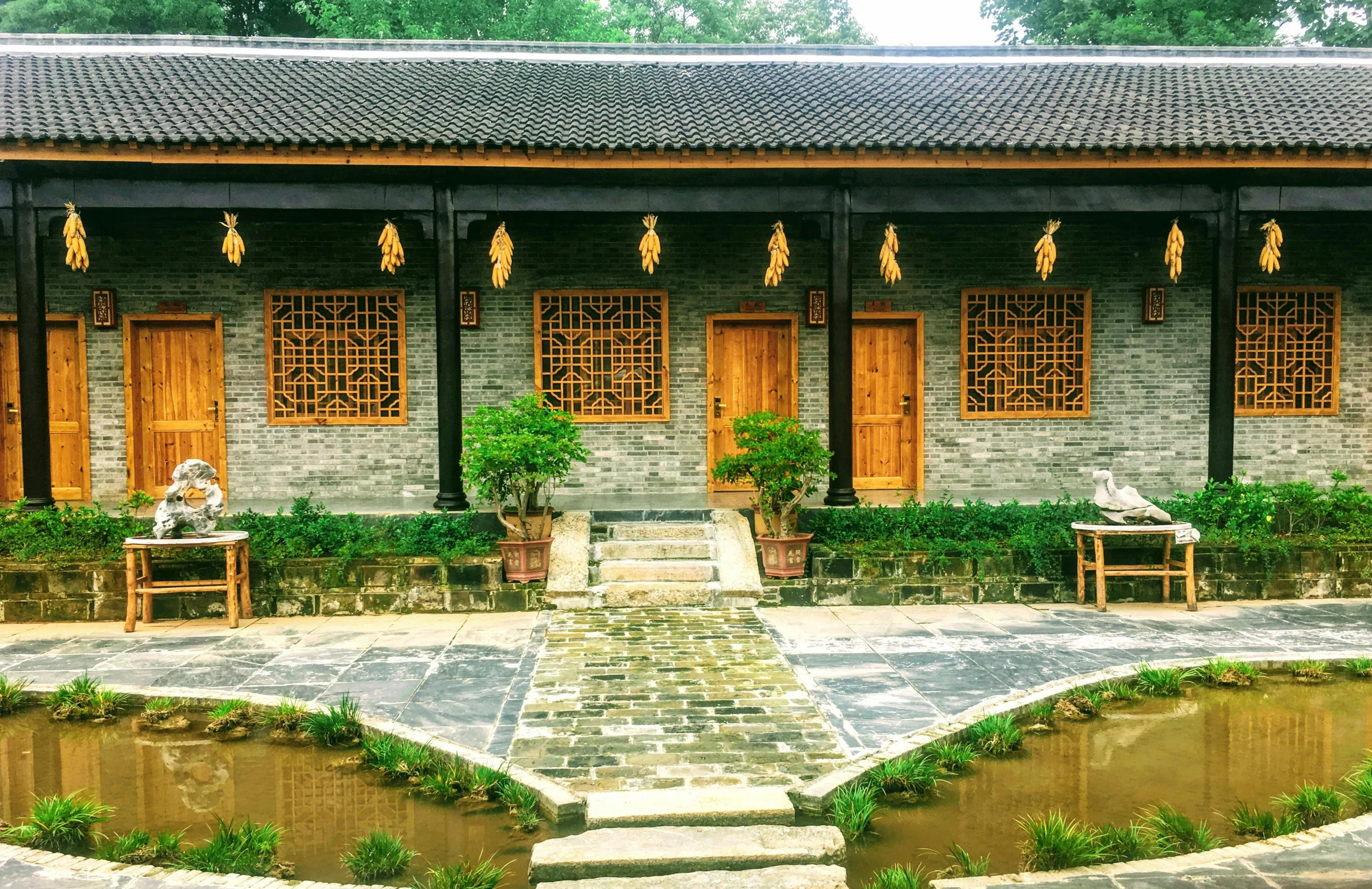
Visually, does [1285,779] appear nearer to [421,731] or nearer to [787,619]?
[787,619]

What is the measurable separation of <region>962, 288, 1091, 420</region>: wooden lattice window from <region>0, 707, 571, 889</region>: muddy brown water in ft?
27.8

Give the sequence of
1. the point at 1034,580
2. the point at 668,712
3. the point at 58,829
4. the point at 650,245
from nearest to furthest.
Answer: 1. the point at 58,829
2. the point at 668,712
3. the point at 1034,580
4. the point at 650,245

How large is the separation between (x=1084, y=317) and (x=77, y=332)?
11.3 meters

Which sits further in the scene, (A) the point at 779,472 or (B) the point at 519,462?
(A) the point at 779,472

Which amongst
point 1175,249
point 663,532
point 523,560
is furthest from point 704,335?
point 1175,249

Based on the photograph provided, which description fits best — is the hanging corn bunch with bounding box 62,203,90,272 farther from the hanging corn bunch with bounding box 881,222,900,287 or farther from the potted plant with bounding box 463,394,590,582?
the hanging corn bunch with bounding box 881,222,900,287

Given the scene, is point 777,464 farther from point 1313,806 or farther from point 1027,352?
point 1027,352

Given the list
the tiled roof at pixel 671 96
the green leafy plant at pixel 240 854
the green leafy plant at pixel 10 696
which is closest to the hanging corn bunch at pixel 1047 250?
the tiled roof at pixel 671 96

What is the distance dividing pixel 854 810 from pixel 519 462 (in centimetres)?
438

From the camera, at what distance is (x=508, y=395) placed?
10719mm

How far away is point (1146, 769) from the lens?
173 inches

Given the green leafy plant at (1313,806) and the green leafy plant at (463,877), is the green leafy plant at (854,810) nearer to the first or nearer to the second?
the green leafy plant at (463,877)

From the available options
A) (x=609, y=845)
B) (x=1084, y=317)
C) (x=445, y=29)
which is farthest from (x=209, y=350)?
(x=445, y=29)

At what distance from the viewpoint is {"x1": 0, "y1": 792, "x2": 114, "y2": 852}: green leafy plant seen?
11.9ft
